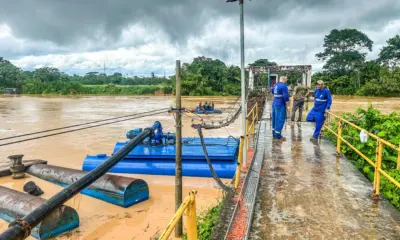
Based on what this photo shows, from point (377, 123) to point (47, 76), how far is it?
3177 inches

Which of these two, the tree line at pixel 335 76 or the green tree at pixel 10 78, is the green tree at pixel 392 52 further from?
the green tree at pixel 10 78

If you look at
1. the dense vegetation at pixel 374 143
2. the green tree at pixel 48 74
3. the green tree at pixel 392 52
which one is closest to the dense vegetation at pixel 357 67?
the green tree at pixel 392 52

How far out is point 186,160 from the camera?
9.18 meters

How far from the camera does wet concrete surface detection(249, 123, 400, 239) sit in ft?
11.9

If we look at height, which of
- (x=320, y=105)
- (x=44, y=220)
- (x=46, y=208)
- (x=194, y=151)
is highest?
(x=320, y=105)

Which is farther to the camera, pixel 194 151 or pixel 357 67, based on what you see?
pixel 357 67

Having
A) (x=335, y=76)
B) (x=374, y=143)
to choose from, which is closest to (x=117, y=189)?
(x=374, y=143)

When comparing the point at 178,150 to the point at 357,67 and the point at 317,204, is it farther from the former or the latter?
the point at 357,67

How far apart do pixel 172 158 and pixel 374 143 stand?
5266 millimetres

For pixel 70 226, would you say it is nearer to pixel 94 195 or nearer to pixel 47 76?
pixel 94 195

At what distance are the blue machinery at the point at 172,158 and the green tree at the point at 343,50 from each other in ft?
157

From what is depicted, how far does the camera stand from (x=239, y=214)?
4023mm

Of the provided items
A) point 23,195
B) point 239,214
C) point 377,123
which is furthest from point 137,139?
point 377,123

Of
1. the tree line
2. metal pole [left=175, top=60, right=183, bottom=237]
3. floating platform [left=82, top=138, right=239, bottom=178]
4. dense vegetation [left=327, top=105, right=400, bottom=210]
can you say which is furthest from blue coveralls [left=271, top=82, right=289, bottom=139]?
the tree line
